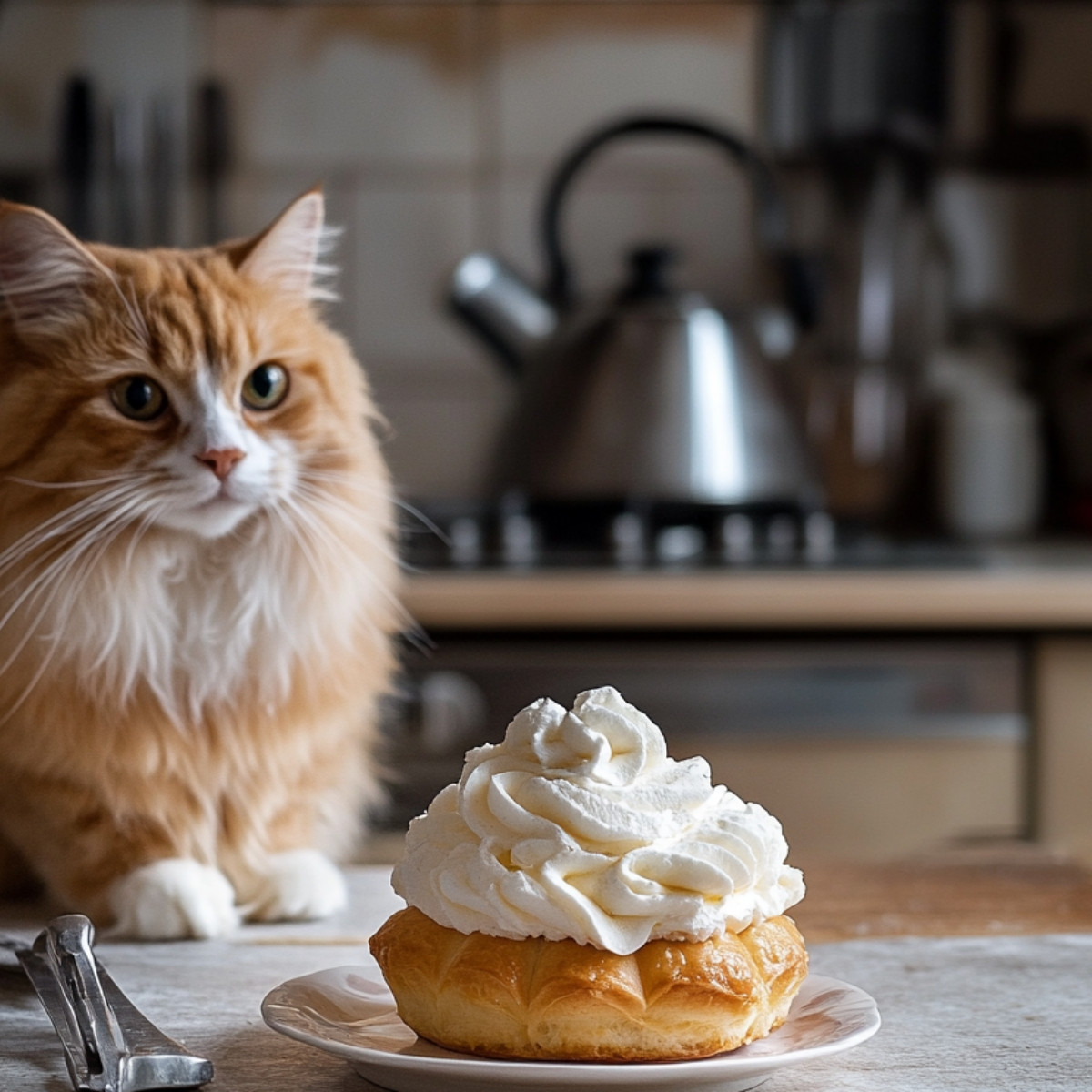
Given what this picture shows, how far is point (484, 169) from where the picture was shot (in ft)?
8.23

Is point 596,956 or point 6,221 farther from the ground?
point 6,221

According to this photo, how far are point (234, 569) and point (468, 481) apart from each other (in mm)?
1542

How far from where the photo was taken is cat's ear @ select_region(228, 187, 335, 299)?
3.52 ft

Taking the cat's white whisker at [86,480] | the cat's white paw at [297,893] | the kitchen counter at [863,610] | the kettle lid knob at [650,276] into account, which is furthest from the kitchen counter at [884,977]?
the kettle lid knob at [650,276]

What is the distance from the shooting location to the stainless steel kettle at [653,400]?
2.01 m

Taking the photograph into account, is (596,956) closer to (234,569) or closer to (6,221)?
(234,569)

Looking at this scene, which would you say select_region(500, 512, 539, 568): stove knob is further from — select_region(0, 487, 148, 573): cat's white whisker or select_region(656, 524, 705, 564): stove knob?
select_region(0, 487, 148, 573): cat's white whisker

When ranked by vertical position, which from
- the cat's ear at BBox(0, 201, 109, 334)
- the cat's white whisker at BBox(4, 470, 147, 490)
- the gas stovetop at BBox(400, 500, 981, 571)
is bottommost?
the gas stovetop at BBox(400, 500, 981, 571)

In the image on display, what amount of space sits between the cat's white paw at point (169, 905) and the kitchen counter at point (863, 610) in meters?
0.79

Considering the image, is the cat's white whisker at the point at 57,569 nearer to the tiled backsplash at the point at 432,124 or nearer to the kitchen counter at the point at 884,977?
the kitchen counter at the point at 884,977

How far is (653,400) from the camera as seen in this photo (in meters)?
2.00

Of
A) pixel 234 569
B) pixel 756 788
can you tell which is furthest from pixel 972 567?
pixel 234 569

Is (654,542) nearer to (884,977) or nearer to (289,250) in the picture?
(289,250)

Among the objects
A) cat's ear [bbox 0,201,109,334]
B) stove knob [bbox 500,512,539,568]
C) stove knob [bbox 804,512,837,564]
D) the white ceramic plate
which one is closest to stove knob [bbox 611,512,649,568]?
stove knob [bbox 500,512,539,568]
